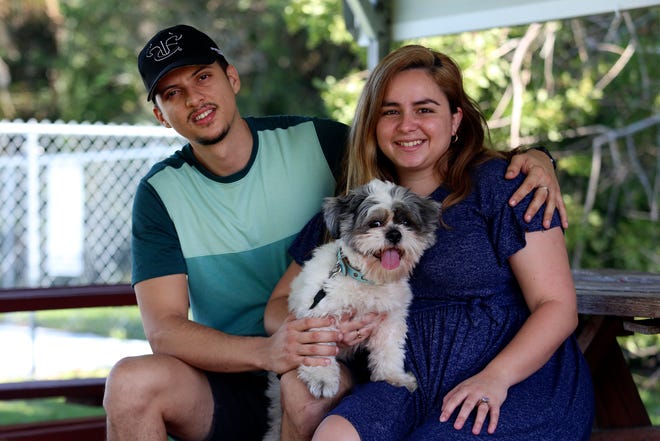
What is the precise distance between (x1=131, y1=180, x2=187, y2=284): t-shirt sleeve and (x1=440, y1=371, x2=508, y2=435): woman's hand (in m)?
1.18

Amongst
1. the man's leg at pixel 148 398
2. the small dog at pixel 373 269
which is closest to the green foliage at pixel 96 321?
the man's leg at pixel 148 398

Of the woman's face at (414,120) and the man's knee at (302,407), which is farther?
the woman's face at (414,120)

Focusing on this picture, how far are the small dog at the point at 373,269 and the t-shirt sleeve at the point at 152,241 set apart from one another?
51 centimetres

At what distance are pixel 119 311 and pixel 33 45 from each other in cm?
722

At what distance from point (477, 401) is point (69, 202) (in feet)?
22.8

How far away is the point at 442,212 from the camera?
9.04 feet

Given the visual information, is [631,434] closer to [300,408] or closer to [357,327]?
[357,327]

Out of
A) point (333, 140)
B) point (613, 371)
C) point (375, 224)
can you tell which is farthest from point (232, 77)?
point (613, 371)

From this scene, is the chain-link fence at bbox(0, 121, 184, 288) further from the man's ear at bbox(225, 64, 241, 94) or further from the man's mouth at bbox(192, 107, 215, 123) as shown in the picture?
the man's mouth at bbox(192, 107, 215, 123)

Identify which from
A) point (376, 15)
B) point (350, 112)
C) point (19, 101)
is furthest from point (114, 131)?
point (19, 101)

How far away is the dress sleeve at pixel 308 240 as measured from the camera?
3061 mm

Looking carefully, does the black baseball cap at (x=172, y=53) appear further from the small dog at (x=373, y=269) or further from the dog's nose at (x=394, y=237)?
A: the dog's nose at (x=394, y=237)

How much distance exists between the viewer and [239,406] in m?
3.06

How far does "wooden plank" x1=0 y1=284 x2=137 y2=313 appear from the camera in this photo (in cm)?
406
